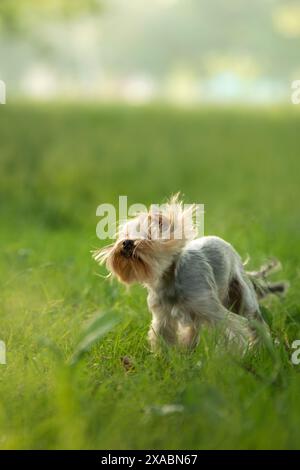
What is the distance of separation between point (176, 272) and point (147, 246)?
0.29m

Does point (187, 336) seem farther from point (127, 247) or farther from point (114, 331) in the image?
point (127, 247)

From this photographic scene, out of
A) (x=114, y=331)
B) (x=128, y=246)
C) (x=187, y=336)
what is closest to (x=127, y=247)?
(x=128, y=246)

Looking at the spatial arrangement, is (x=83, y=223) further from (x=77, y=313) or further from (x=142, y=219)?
(x=142, y=219)

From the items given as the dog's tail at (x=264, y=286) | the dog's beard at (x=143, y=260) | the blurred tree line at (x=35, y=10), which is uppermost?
the blurred tree line at (x=35, y=10)

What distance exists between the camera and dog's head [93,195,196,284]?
4.39m

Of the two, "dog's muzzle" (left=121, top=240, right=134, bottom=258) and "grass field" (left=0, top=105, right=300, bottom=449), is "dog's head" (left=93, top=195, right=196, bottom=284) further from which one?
"grass field" (left=0, top=105, right=300, bottom=449)

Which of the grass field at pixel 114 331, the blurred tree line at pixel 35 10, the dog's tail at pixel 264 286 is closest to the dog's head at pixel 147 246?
the grass field at pixel 114 331

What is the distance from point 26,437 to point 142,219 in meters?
1.54

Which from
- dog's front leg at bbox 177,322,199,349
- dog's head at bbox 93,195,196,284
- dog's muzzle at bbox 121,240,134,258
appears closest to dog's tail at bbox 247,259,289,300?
dog's front leg at bbox 177,322,199,349

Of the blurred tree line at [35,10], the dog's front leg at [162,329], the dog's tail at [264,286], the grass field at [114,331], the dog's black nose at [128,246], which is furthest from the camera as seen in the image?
the blurred tree line at [35,10]

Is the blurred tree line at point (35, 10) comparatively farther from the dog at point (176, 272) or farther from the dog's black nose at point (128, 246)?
the dog's black nose at point (128, 246)

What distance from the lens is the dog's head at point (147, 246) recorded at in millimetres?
4387

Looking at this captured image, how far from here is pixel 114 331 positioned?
5.04 metres
